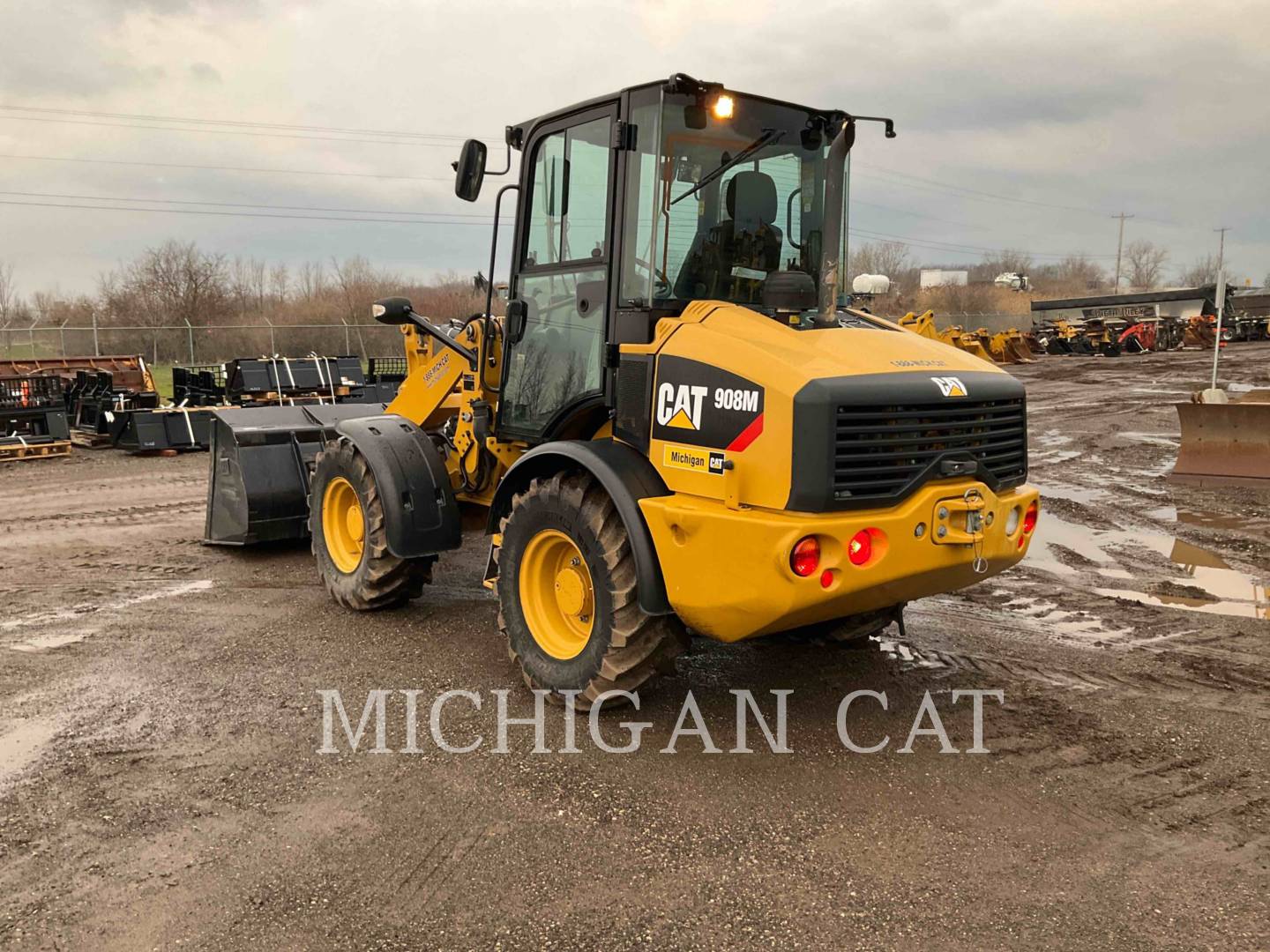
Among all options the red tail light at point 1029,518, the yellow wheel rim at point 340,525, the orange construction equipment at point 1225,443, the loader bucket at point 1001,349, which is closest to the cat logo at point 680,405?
the red tail light at point 1029,518

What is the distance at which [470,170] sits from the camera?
4.79 meters

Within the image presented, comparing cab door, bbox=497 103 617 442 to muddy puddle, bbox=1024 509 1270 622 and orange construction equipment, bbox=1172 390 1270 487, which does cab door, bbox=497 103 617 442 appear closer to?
muddy puddle, bbox=1024 509 1270 622

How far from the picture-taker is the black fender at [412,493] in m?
5.42

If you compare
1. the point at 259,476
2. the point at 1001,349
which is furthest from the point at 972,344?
the point at 259,476

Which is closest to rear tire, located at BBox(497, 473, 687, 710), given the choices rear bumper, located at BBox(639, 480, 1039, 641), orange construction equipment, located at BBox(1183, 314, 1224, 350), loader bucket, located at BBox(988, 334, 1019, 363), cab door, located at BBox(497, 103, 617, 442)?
rear bumper, located at BBox(639, 480, 1039, 641)

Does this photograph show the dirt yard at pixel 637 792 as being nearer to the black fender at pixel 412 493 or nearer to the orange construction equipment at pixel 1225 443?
the black fender at pixel 412 493

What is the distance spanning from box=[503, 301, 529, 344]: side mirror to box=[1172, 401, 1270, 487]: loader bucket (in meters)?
8.67

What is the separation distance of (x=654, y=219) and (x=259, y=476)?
14.2ft

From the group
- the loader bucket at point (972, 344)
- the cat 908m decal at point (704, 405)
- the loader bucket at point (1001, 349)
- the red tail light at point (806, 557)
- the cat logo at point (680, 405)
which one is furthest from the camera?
the loader bucket at point (1001, 349)

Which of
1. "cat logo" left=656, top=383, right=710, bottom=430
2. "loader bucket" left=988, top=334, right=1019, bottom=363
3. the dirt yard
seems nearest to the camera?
the dirt yard

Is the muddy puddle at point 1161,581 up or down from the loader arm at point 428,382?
down

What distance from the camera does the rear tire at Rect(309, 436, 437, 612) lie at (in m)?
5.68

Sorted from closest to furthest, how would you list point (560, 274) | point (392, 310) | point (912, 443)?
point (912, 443)
point (560, 274)
point (392, 310)

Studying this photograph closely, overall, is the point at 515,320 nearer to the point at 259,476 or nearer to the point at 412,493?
the point at 412,493
